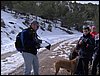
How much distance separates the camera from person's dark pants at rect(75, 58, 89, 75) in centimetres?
917

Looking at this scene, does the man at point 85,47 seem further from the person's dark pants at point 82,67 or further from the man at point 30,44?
the man at point 30,44

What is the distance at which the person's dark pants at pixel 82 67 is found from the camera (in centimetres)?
917

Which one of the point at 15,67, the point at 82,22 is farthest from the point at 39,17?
the point at 15,67

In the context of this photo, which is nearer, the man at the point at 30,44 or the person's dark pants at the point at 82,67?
the man at the point at 30,44

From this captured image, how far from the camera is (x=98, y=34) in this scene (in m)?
10.5

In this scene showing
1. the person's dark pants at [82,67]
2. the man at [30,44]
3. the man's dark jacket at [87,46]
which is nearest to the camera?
the man at [30,44]

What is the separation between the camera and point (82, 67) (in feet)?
30.9

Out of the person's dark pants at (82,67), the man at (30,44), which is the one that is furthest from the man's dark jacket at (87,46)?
the man at (30,44)

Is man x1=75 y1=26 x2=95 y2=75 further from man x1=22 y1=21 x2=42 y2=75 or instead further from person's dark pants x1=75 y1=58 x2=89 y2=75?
man x1=22 y1=21 x2=42 y2=75

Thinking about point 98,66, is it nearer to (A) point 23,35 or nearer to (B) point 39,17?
(A) point 23,35

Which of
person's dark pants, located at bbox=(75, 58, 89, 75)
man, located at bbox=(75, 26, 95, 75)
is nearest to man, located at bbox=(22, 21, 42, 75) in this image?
man, located at bbox=(75, 26, 95, 75)

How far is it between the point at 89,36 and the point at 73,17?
71970 mm

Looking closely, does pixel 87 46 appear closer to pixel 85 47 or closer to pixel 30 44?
pixel 85 47

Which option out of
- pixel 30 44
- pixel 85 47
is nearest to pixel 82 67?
pixel 85 47
